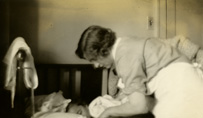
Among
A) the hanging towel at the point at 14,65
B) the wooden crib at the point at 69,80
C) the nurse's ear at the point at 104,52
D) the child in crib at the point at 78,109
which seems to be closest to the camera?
the nurse's ear at the point at 104,52

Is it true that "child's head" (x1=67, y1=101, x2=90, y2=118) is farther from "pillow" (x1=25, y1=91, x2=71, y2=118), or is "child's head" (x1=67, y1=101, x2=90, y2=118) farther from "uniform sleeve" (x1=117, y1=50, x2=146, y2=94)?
"uniform sleeve" (x1=117, y1=50, x2=146, y2=94)

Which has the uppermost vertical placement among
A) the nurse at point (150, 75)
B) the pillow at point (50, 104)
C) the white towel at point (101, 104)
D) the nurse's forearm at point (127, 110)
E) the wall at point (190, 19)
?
the wall at point (190, 19)

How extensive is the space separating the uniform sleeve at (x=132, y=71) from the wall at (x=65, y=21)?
2.80ft

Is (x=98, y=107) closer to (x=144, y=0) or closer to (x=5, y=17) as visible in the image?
(x=5, y=17)

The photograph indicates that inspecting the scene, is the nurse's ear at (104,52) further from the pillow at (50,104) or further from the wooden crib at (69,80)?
the wooden crib at (69,80)

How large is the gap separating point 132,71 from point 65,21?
0.92m

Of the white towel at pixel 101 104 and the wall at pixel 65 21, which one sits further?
the wall at pixel 65 21

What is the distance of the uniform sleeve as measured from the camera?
867 mm

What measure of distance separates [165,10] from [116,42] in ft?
3.36

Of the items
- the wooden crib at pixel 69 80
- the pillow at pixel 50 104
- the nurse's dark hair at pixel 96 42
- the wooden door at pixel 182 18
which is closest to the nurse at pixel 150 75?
the nurse's dark hair at pixel 96 42

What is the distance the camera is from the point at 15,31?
1.61m

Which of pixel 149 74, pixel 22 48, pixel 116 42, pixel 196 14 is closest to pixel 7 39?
pixel 22 48

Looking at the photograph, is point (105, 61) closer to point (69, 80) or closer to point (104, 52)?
point (104, 52)

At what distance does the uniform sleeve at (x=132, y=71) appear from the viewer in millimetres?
867
